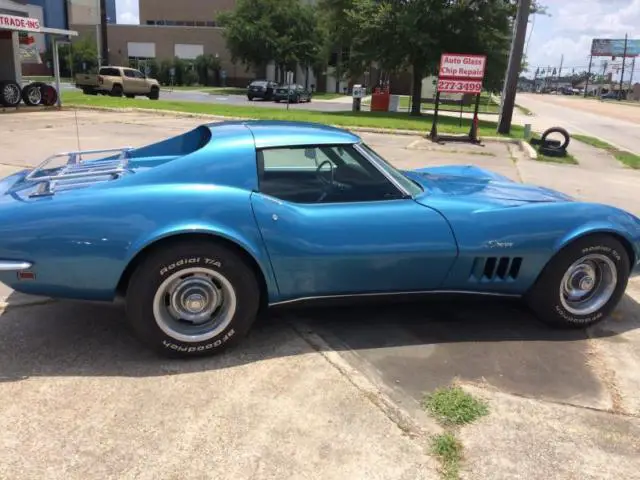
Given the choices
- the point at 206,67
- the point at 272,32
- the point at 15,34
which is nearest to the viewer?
the point at 15,34

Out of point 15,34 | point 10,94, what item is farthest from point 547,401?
point 15,34

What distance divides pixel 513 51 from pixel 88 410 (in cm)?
1888

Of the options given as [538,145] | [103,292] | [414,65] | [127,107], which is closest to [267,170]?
[103,292]

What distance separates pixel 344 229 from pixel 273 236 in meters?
0.42

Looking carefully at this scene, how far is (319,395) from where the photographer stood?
9.93ft

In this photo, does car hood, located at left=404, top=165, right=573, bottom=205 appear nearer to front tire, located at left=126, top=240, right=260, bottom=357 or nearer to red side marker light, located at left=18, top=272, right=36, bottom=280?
front tire, located at left=126, top=240, right=260, bottom=357

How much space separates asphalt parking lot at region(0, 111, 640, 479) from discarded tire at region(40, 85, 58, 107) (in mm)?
20852

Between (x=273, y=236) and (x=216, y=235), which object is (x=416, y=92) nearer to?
(x=273, y=236)

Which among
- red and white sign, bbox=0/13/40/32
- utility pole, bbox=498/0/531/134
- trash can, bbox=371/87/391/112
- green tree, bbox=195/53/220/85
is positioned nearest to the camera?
utility pole, bbox=498/0/531/134

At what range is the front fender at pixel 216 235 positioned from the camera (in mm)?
3070

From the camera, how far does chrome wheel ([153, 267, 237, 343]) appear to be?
10.5 feet

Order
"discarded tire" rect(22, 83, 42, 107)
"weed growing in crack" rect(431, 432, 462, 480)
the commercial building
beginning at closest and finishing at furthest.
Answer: "weed growing in crack" rect(431, 432, 462, 480) → the commercial building → "discarded tire" rect(22, 83, 42, 107)

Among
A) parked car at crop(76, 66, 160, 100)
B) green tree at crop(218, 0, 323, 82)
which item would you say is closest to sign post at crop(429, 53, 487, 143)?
parked car at crop(76, 66, 160, 100)

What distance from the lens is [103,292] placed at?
3.14m
